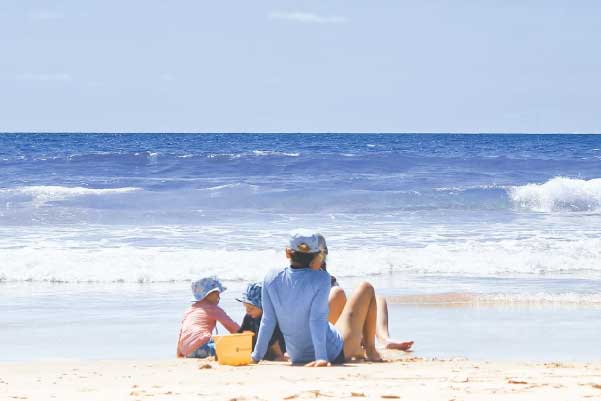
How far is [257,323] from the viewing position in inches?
270

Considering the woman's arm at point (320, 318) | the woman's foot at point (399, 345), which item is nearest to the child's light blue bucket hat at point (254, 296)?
the woman's arm at point (320, 318)

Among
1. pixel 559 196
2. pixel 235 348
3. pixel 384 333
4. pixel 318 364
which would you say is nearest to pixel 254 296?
pixel 235 348

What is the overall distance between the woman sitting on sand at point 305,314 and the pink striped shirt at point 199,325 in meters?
0.58

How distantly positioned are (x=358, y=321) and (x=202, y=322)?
114 cm

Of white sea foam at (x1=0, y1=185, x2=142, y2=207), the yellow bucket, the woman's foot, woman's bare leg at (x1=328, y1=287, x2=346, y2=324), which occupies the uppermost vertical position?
white sea foam at (x1=0, y1=185, x2=142, y2=207)

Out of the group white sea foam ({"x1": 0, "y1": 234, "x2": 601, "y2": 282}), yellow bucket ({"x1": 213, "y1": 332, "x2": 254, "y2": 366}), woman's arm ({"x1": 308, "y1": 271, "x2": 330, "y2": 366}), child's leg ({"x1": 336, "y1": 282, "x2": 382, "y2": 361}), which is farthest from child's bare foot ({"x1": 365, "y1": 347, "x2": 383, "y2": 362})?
white sea foam ({"x1": 0, "y1": 234, "x2": 601, "y2": 282})

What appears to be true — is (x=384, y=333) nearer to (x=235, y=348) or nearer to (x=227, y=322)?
(x=227, y=322)

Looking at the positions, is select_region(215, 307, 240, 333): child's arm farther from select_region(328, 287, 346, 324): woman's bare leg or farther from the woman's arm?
the woman's arm

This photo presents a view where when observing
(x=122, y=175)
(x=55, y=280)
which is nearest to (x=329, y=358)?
(x=55, y=280)

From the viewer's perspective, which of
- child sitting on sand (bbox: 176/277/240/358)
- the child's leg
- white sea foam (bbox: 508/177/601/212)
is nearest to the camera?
the child's leg

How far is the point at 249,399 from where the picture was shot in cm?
483

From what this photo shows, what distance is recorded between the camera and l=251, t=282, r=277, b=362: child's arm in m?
6.35

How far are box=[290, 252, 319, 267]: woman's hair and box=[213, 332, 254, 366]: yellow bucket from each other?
1.93ft

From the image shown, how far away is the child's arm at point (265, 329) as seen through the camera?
6352 mm
